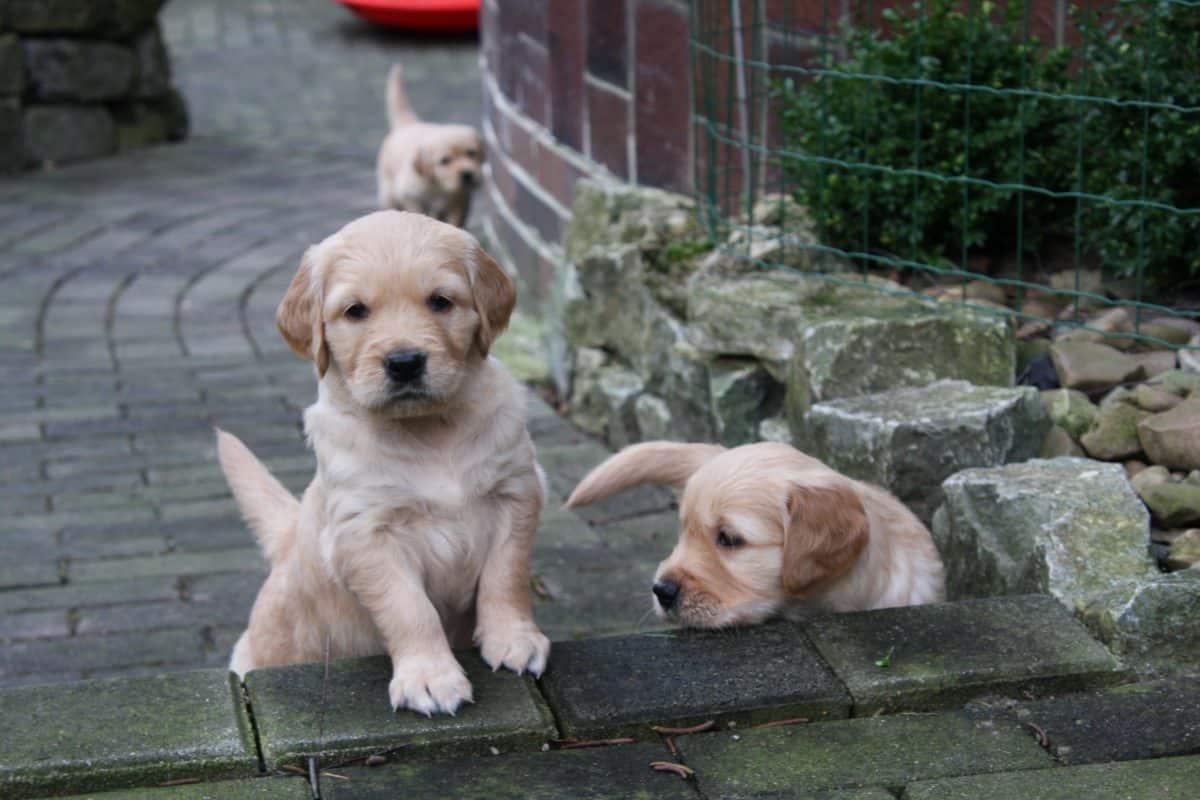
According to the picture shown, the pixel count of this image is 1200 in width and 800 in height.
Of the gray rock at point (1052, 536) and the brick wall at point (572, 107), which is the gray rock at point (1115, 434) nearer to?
the gray rock at point (1052, 536)

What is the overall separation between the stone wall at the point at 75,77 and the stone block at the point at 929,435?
854cm

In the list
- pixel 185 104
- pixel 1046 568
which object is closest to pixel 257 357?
pixel 1046 568

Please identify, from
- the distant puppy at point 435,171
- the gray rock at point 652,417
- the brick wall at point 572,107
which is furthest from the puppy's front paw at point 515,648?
the distant puppy at point 435,171

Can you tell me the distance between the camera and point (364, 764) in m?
2.62

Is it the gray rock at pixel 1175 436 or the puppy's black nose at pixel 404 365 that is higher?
the puppy's black nose at pixel 404 365

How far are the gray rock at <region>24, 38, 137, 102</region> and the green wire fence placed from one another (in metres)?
7.16

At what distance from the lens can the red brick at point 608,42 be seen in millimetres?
6278

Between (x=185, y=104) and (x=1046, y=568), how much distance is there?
10.6m

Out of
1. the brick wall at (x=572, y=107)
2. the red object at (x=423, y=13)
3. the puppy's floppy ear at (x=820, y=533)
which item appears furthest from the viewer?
the red object at (x=423, y=13)

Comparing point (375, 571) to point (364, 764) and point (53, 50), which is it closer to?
point (364, 764)

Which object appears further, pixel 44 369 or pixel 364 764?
pixel 44 369

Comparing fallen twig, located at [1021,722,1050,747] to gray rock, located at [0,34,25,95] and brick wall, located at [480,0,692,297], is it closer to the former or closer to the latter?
brick wall, located at [480,0,692,297]

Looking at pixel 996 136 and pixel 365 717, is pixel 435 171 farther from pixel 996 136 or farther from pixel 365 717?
pixel 365 717

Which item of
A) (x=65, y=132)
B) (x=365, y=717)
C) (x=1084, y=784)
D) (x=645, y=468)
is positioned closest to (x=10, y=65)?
(x=65, y=132)
